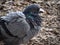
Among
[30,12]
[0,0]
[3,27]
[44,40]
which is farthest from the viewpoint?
[0,0]

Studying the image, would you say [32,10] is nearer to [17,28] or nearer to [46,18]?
[17,28]

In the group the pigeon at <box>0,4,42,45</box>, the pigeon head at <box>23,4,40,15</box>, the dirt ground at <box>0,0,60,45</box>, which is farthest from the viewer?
the dirt ground at <box>0,0,60,45</box>

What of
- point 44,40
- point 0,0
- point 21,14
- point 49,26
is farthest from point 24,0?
point 21,14

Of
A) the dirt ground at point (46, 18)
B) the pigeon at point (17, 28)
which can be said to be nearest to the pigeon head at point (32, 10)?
the pigeon at point (17, 28)

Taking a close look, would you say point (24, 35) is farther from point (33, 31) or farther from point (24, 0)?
point (24, 0)

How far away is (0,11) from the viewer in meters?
6.71

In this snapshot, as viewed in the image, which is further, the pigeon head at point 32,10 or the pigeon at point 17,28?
the pigeon head at point 32,10

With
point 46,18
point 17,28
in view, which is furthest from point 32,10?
point 46,18

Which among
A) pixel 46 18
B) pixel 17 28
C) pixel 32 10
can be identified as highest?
pixel 32 10

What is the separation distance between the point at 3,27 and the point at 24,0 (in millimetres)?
2583

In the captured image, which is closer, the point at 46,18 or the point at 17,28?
the point at 17,28

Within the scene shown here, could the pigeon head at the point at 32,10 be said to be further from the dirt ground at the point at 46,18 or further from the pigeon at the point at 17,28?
the dirt ground at the point at 46,18

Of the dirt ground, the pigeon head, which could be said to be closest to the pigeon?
the pigeon head

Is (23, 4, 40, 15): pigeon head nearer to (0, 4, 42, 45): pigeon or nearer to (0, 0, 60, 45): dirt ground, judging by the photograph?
(0, 4, 42, 45): pigeon
